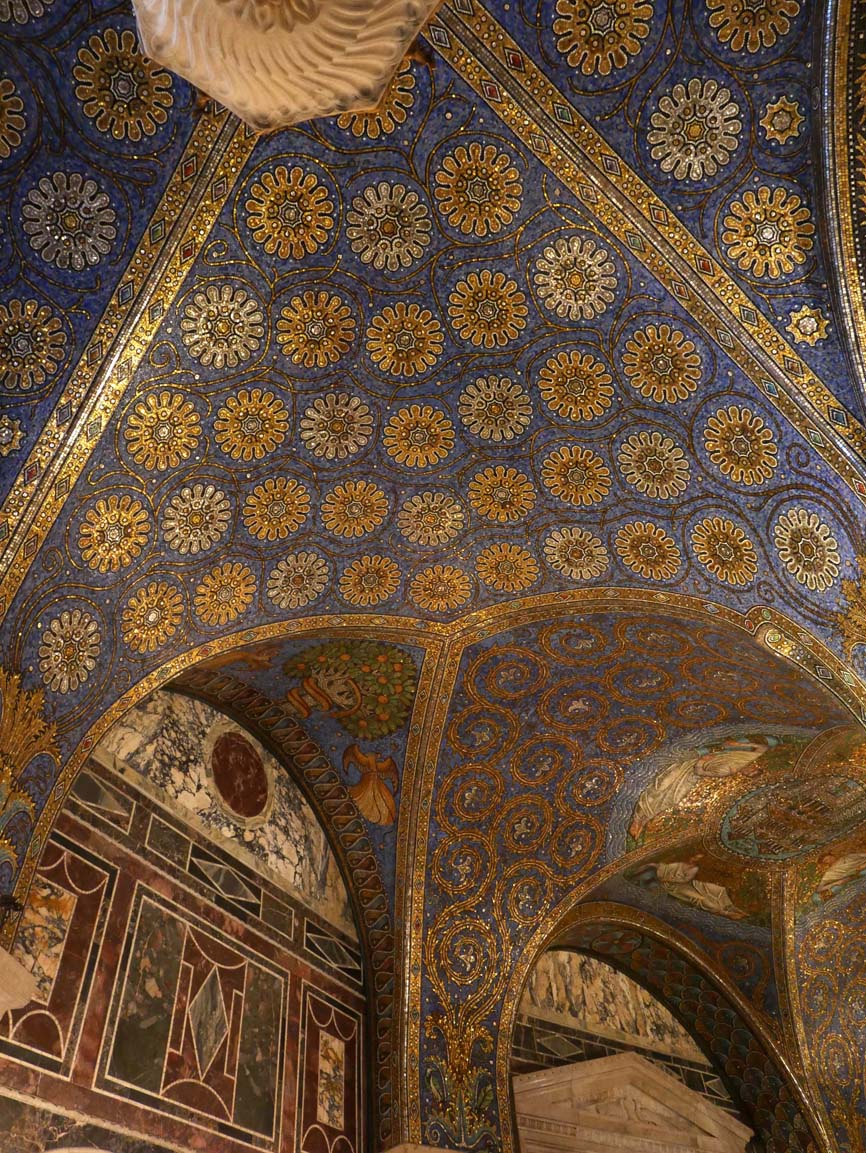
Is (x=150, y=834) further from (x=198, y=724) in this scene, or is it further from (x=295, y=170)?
(x=295, y=170)

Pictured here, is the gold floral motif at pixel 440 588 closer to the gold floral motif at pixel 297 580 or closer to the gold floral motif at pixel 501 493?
the gold floral motif at pixel 501 493

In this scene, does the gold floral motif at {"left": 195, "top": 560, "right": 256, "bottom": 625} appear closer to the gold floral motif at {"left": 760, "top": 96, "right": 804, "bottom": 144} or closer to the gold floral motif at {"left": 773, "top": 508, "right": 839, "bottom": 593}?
the gold floral motif at {"left": 773, "top": 508, "right": 839, "bottom": 593}

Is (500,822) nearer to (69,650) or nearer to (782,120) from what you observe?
(69,650)

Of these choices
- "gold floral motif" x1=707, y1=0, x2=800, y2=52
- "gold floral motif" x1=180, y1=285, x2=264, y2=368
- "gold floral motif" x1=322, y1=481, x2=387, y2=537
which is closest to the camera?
"gold floral motif" x1=707, y1=0, x2=800, y2=52

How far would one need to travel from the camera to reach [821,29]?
4543mm

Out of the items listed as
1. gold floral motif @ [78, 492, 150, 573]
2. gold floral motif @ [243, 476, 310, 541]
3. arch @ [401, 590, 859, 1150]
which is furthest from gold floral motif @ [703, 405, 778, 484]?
gold floral motif @ [78, 492, 150, 573]

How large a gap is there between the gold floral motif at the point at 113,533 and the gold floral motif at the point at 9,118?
187cm

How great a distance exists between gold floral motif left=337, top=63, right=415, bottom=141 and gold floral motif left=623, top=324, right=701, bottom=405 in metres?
1.78

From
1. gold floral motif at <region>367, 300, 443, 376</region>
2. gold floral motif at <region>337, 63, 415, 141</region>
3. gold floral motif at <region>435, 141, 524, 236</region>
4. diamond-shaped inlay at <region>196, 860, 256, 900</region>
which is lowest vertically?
diamond-shaped inlay at <region>196, 860, 256, 900</region>

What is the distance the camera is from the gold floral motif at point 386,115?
491cm

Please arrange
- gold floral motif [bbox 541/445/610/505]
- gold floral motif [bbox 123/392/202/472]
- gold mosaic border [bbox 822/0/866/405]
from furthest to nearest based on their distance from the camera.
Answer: gold floral motif [bbox 541/445/610/505]
gold floral motif [bbox 123/392/202/472]
gold mosaic border [bbox 822/0/866/405]

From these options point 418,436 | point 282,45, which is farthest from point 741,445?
point 282,45

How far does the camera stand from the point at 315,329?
18.7ft

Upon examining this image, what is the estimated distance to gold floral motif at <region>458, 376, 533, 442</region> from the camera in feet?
19.8
